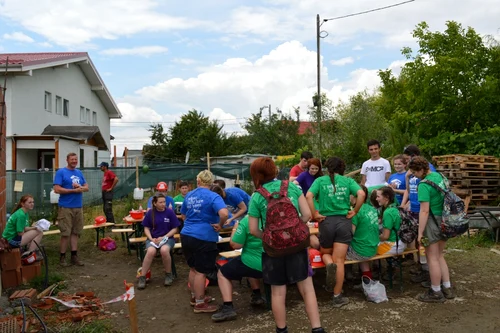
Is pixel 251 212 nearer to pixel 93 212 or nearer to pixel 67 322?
pixel 67 322

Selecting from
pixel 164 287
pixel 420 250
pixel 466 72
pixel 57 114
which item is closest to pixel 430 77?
pixel 466 72

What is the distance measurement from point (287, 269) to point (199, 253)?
1.49 metres

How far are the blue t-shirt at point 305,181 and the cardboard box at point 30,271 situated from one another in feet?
12.7

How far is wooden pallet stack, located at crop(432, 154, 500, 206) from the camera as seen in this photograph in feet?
36.8

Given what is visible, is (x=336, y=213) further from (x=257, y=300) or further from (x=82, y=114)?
(x=82, y=114)

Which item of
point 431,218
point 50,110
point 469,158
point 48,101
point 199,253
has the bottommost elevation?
point 199,253

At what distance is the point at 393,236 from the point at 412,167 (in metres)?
1.32

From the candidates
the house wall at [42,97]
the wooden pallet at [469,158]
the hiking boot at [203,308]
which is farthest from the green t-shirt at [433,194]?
the house wall at [42,97]

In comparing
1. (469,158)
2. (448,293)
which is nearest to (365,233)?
(448,293)

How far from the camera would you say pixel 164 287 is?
601cm

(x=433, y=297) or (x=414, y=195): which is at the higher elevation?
(x=414, y=195)

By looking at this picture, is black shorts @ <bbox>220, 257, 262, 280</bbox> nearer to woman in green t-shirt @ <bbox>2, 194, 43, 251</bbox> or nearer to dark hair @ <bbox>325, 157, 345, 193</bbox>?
dark hair @ <bbox>325, 157, 345, 193</bbox>

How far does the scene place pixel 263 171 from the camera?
12.5 feet

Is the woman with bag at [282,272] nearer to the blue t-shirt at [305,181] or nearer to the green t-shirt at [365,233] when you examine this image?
the green t-shirt at [365,233]
